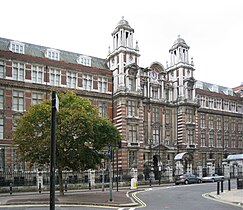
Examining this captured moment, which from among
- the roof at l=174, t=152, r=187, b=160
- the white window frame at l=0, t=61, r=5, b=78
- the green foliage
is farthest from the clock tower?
the green foliage

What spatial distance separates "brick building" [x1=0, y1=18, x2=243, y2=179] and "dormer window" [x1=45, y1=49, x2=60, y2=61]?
0.15m

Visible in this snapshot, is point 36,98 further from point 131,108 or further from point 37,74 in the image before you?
point 131,108

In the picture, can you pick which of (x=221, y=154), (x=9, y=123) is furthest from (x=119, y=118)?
(x=221, y=154)

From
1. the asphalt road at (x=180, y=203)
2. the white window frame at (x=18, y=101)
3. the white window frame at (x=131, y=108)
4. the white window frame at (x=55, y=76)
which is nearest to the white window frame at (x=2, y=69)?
the white window frame at (x=18, y=101)

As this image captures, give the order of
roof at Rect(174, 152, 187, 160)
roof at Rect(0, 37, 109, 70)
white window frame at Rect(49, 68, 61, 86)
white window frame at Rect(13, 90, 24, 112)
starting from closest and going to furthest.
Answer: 1. white window frame at Rect(13, 90, 24, 112)
2. roof at Rect(0, 37, 109, 70)
3. white window frame at Rect(49, 68, 61, 86)
4. roof at Rect(174, 152, 187, 160)

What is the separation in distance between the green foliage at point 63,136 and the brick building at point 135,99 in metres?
21.3

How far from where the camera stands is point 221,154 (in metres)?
74.4

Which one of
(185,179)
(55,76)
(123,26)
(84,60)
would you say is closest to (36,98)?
(55,76)

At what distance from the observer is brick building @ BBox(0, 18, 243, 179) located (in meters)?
51.0

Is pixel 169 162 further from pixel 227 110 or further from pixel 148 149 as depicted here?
pixel 227 110

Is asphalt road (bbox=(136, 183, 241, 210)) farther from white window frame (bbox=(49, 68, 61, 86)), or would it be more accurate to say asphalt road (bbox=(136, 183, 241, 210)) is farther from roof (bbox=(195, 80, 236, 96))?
roof (bbox=(195, 80, 236, 96))

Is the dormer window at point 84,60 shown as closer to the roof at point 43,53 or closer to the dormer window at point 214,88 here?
the roof at point 43,53

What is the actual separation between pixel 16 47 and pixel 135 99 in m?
19.3

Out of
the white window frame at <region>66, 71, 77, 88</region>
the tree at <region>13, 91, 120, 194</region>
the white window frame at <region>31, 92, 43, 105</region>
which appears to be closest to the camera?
the tree at <region>13, 91, 120, 194</region>
